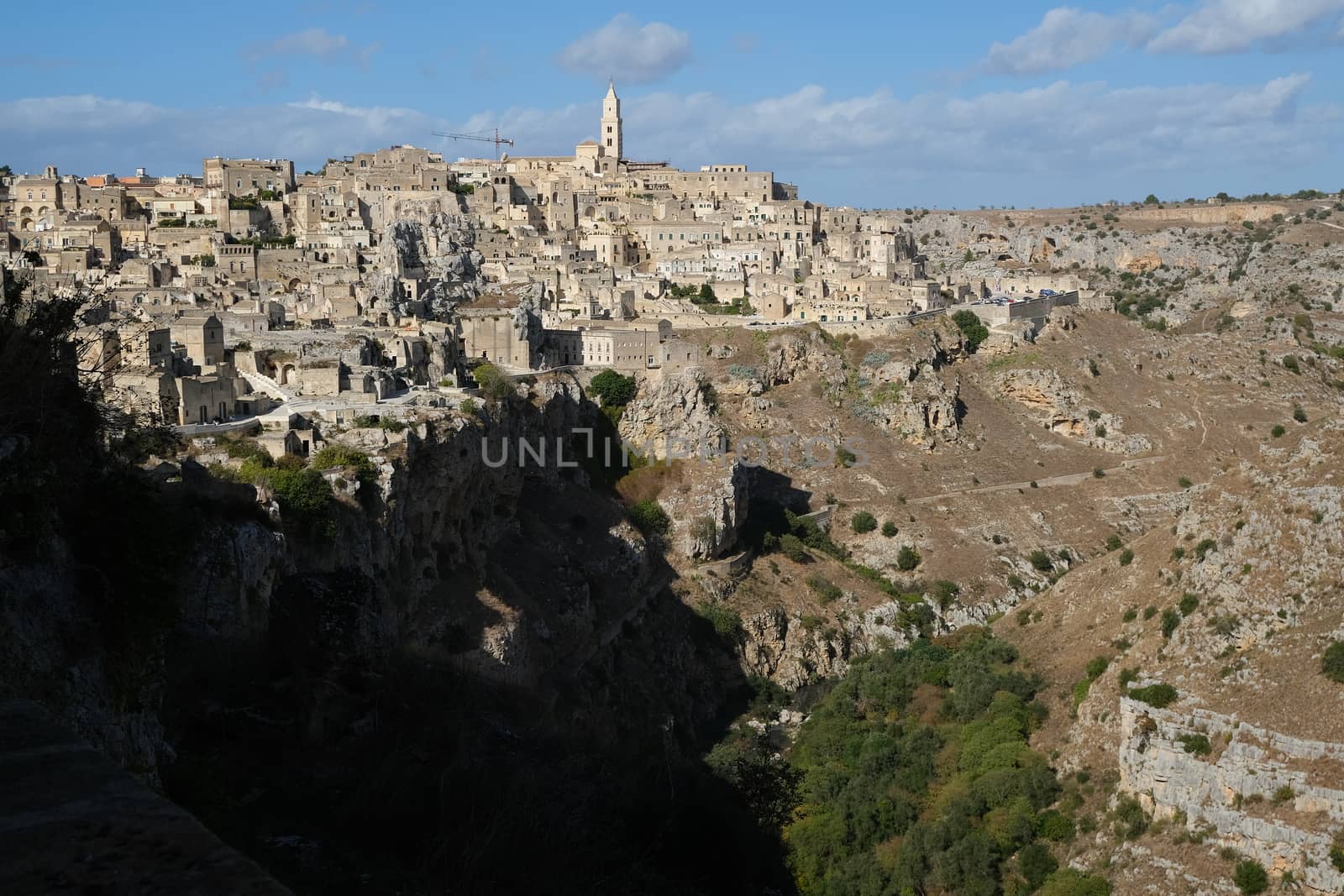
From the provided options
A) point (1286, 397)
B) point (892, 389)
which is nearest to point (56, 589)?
point (892, 389)

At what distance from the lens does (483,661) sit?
29.2 meters

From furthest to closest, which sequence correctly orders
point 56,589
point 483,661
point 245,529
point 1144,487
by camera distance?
point 1144,487 < point 483,661 < point 245,529 < point 56,589

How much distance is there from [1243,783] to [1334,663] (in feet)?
9.62

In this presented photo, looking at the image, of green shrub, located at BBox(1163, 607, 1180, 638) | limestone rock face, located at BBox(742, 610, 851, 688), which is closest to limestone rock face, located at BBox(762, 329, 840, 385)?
limestone rock face, located at BBox(742, 610, 851, 688)

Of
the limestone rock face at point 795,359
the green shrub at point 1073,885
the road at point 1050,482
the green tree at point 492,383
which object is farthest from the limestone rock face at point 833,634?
the green shrub at point 1073,885

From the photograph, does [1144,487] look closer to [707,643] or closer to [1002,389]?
[1002,389]

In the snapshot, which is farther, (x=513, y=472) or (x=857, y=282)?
(x=857, y=282)

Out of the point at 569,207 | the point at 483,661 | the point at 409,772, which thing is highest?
the point at 569,207

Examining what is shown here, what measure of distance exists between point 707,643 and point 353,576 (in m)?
23.8

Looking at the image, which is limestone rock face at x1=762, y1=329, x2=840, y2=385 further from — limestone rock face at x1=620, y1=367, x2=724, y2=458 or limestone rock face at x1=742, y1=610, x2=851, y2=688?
limestone rock face at x1=742, y1=610, x2=851, y2=688

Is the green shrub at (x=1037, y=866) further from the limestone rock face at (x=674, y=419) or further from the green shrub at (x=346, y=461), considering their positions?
the limestone rock face at (x=674, y=419)

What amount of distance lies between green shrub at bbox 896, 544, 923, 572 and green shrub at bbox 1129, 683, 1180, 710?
850 inches

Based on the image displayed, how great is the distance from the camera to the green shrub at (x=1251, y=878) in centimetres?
2072

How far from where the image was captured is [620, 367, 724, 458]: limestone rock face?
4731 cm
